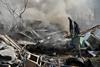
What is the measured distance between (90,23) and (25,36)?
768cm

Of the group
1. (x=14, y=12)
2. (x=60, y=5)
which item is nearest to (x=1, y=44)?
(x=14, y=12)

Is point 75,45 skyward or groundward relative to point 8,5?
groundward

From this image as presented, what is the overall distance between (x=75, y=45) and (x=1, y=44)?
10.8ft

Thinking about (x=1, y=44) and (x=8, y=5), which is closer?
(x=1, y=44)

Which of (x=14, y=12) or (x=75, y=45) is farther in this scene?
(x=14, y=12)

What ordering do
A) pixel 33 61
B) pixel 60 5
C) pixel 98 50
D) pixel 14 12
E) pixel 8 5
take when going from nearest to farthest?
1. pixel 33 61
2. pixel 98 50
3. pixel 14 12
4. pixel 8 5
5. pixel 60 5

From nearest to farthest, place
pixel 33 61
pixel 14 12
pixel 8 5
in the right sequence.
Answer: pixel 33 61, pixel 14 12, pixel 8 5

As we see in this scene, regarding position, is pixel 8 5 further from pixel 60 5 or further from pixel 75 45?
pixel 75 45

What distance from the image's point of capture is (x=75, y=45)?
12.4 meters

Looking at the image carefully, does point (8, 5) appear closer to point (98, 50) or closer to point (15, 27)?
point (15, 27)

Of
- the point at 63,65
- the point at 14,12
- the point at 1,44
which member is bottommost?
the point at 63,65

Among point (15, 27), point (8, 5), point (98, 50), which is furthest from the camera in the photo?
point (8, 5)

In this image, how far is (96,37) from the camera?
1280cm

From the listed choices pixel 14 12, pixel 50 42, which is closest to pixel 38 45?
pixel 50 42
